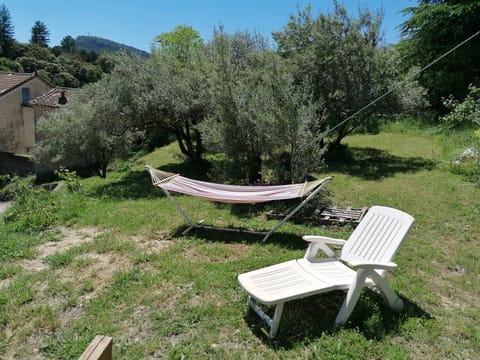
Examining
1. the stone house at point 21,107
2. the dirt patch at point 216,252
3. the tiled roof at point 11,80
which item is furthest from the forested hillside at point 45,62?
the dirt patch at point 216,252

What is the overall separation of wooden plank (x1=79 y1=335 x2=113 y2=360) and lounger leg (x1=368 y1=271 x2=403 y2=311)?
2.03 m

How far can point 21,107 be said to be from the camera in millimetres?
20156

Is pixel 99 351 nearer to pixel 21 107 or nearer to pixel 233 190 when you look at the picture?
pixel 233 190

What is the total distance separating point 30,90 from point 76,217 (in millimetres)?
18674

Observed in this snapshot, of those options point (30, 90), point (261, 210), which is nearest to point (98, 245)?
point (261, 210)

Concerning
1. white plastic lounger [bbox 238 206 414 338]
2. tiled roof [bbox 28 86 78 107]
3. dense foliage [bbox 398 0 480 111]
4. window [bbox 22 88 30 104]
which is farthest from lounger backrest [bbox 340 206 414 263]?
window [bbox 22 88 30 104]

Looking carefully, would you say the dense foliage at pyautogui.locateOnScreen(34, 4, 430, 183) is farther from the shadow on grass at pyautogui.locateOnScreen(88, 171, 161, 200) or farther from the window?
the window

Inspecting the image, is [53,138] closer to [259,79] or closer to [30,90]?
[259,79]

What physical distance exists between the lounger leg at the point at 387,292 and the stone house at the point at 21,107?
1980cm

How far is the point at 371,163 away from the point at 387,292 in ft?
23.5

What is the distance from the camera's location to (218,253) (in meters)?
4.25

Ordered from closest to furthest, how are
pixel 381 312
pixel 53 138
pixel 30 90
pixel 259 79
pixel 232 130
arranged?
1. pixel 381 312
2. pixel 232 130
3. pixel 259 79
4. pixel 53 138
5. pixel 30 90

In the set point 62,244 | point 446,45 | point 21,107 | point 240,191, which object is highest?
point 446,45

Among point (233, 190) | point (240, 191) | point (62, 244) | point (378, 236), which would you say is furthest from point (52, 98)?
point (378, 236)
